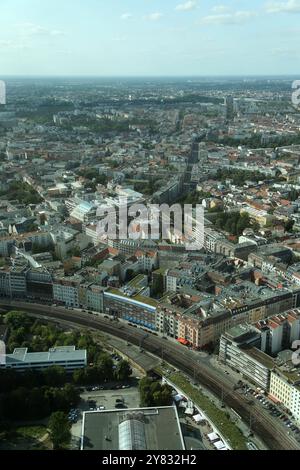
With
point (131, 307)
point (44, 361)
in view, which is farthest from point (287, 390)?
point (44, 361)

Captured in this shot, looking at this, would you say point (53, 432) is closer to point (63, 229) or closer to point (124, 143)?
point (63, 229)

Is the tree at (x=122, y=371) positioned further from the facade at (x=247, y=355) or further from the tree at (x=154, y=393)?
the facade at (x=247, y=355)

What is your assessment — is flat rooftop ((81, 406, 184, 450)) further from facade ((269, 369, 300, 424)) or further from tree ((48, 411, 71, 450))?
facade ((269, 369, 300, 424))

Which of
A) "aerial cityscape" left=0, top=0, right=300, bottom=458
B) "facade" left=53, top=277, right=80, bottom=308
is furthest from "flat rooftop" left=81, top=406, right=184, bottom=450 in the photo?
"facade" left=53, top=277, right=80, bottom=308

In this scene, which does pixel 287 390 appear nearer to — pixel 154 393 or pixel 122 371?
pixel 154 393
